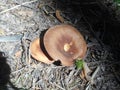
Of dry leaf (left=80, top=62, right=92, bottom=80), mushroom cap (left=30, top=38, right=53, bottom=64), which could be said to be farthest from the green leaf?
mushroom cap (left=30, top=38, right=53, bottom=64)

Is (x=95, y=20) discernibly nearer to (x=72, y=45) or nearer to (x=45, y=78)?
(x=72, y=45)

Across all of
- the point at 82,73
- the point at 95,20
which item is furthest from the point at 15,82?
the point at 95,20

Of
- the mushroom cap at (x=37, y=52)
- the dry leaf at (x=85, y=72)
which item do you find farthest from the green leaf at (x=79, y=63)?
the mushroom cap at (x=37, y=52)

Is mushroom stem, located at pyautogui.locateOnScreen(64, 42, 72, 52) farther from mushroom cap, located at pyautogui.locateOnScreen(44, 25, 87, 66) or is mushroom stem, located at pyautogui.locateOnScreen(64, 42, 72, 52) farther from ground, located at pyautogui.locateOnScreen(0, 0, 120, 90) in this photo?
ground, located at pyautogui.locateOnScreen(0, 0, 120, 90)

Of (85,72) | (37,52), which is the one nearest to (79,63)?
(85,72)

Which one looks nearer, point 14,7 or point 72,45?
point 72,45

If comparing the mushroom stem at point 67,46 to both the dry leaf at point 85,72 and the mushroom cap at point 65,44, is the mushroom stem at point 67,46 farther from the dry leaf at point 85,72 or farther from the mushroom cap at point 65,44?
the dry leaf at point 85,72
